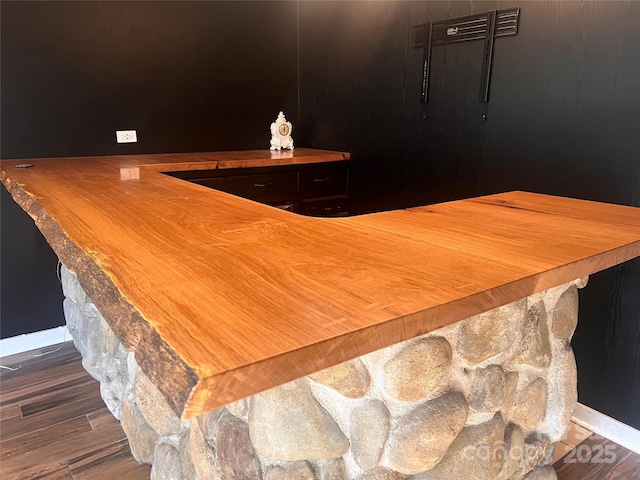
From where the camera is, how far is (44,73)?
2873 millimetres

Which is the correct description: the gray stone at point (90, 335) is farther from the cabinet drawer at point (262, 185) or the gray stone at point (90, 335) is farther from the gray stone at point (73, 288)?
the cabinet drawer at point (262, 185)

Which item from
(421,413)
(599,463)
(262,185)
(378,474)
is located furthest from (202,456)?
(262,185)

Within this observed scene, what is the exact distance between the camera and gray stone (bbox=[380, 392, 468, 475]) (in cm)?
98

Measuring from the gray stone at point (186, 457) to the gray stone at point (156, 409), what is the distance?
35 mm

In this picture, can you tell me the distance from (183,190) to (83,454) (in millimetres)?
1191

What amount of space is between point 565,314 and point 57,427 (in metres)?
2.16

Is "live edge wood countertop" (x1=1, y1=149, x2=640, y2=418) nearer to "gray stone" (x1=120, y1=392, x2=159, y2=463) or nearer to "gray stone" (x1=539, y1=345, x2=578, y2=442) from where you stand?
"gray stone" (x1=539, y1=345, x2=578, y2=442)

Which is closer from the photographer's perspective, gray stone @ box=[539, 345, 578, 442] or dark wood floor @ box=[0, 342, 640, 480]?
gray stone @ box=[539, 345, 578, 442]

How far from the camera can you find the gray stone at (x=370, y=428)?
3.20 feet

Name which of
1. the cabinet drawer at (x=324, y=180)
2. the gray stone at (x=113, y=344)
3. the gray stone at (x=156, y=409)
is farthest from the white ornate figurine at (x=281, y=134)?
the gray stone at (x=156, y=409)

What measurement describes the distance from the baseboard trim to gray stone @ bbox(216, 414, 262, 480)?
1866 mm

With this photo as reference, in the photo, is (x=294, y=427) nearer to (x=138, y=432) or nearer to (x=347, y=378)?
(x=347, y=378)

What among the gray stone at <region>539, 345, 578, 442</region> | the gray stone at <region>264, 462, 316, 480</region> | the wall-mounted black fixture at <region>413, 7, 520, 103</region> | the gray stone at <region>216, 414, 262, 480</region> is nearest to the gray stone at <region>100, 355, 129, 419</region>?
the gray stone at <region>216, 414, 262, 480</region>

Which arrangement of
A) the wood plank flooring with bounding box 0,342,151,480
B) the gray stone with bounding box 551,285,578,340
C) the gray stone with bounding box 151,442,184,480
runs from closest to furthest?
1. the gray stone with bounding box 551,285,578,340
2. the gray stone with bounding box 151,442,184,480
3. the wood plank flooring with bounding box 0,342,151,480
